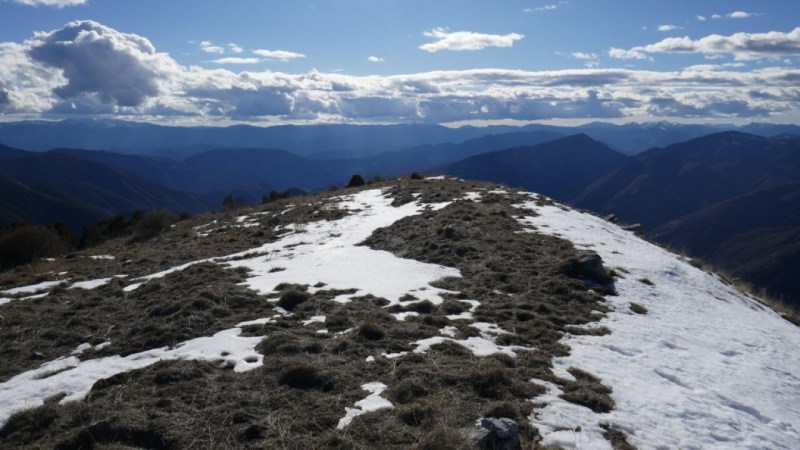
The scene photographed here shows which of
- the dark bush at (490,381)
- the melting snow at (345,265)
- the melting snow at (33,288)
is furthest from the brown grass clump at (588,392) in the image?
the melting snow at (33,288)

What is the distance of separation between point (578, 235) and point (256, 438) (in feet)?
57.3

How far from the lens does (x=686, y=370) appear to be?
34.4ft

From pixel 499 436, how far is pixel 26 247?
29819 millimetres

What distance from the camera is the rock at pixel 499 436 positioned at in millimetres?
6227

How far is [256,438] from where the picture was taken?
6.93 meters

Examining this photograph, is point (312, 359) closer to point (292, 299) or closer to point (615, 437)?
point (292, 299)

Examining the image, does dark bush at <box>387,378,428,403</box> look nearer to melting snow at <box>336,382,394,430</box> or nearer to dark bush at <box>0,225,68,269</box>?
melting snow at <box>336,382,394,430</box>

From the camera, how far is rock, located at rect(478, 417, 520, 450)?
6227 mm

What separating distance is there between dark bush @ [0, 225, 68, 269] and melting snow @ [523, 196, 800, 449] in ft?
91.1

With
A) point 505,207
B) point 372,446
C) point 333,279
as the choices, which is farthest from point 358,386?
point 505,207

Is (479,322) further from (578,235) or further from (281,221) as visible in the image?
(281,221)

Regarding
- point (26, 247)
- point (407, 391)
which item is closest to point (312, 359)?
point (407, 391)

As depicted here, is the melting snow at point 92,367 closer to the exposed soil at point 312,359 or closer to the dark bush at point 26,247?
the exposed soil at point 312,359

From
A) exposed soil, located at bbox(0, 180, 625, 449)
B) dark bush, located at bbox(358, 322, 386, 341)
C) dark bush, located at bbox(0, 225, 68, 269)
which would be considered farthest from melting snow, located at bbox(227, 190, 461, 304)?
dark bush, located at bbox(0, 225, 68, 269)
